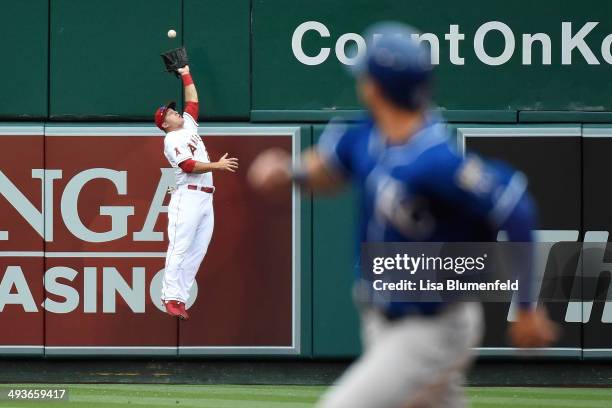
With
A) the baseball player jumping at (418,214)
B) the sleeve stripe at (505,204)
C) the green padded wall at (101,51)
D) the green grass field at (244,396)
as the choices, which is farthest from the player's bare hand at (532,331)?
the green padded wall at (101,51)

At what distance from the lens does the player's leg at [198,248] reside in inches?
401

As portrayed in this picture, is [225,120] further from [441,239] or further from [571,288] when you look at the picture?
[441,239]

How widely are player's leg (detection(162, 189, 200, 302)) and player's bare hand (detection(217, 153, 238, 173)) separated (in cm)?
36

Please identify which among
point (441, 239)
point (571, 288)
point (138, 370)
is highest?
point (441, 239)

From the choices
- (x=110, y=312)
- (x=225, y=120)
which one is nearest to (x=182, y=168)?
(x=225, y=120)

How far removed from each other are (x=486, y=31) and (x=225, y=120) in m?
2.31

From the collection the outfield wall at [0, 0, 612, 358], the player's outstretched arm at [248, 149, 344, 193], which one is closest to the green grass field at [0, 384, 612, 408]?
the outfield wall at [0, 0, 612, 358]

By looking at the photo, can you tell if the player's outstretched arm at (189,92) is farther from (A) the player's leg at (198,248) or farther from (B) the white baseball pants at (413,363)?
(B) the white baseball pants at (413,363)

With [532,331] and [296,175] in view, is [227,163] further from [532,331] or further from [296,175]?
[532,331]

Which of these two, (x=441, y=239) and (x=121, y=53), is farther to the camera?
(x=121, y=53)

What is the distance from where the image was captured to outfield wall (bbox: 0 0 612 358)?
34.2 ft

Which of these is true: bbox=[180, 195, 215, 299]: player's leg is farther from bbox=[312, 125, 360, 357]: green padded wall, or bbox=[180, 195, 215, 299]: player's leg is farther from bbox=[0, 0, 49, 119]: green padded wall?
bbox=[0, 0, 49, 119]: green padded wall

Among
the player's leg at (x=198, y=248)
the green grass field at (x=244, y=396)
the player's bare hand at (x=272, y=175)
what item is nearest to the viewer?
Result: the player's bare hand at (x=272, y=175)

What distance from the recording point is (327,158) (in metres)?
4.54
